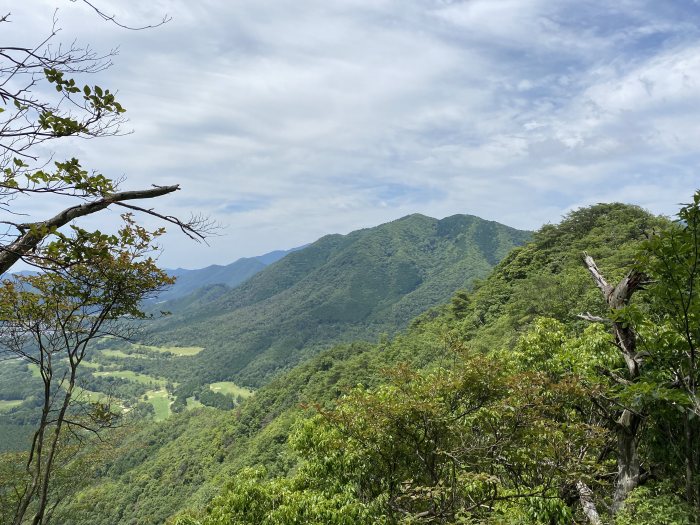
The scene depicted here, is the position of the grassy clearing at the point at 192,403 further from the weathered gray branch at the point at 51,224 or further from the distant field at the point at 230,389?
the weathered gray branch at the point at 51,224

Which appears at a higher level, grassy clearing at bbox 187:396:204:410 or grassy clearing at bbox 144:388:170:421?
grassy clearing at bbox 144:388:170:421

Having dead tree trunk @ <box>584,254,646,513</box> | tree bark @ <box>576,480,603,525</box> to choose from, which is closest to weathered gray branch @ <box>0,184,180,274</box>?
dead tree trunk @ <box>584,254,646,513</box>

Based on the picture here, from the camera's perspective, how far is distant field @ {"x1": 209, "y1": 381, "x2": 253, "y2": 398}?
5979 inches

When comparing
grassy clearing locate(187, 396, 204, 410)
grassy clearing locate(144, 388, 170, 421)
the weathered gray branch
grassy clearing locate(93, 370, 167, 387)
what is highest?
the weathered gray branch

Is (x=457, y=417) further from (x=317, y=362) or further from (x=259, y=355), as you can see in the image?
(x=259, y=355)

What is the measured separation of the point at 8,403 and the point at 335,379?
156387 mm

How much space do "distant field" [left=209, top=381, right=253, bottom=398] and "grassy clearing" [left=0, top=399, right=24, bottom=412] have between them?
2633 inches

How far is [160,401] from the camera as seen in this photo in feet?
507

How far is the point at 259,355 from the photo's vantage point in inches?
7377

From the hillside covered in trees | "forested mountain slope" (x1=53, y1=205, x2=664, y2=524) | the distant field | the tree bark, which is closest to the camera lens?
the hillside covered in trees

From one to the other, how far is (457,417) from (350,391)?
8.59 ft

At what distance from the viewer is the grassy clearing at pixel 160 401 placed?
140 m

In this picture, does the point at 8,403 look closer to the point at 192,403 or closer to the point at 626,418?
the point at 192,403

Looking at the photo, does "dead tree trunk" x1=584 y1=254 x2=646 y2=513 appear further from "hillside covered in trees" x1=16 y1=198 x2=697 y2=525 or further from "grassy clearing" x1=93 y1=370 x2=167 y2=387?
"grassy clearing" x1=93 y1=370 x2=167 y2=387
